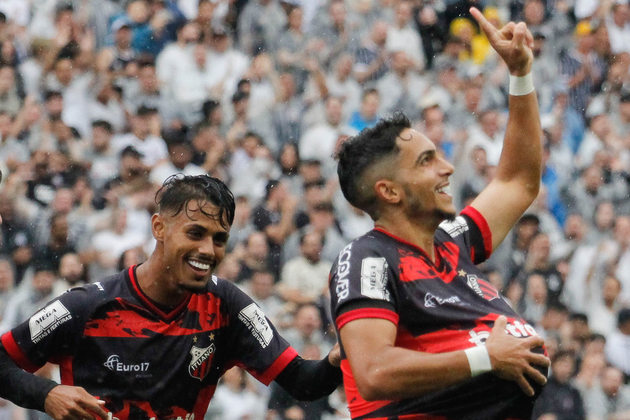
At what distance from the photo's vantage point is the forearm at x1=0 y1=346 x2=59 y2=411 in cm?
423

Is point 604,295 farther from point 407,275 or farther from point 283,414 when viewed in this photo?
point 407,275

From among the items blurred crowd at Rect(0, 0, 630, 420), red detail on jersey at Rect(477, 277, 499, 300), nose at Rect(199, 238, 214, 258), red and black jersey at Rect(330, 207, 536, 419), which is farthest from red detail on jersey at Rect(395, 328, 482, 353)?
blurred crowd at Rect(0, 0, 630, 420)

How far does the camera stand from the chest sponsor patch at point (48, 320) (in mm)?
4336

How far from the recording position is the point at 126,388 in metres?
4.35

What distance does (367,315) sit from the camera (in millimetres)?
3641

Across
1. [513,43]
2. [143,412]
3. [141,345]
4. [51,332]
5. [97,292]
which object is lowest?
[143,412]

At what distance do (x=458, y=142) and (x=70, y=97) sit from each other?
358 cm

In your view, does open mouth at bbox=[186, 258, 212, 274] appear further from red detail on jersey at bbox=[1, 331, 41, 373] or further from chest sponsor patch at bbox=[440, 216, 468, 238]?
chest sponsor patch at bbox=[440, 216, 468, 238]

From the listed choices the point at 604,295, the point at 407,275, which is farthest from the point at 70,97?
the point at 407,275

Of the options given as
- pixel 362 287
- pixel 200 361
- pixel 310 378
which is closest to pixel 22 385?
pixel 200 361

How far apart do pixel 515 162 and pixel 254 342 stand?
132 centimetres

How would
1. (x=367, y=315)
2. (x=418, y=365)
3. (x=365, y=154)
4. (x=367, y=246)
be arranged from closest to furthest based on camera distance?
(x=418, y=365) → (x=367, y=315) → (x=367, y=246) → (x=365, y=154)

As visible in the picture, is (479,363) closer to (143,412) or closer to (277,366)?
(277,366)

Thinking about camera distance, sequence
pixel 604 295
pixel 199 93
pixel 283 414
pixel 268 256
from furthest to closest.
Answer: pixel 199 93 < pixel 604 295 < pixel 268 256 < pixel 283 414
